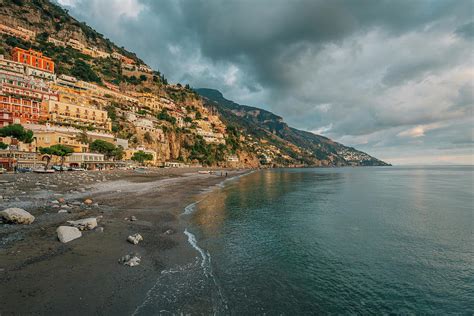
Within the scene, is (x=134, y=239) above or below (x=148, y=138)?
below

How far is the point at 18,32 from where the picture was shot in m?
124

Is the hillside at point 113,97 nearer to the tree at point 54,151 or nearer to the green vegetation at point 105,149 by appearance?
the green vegetation at point 105,149

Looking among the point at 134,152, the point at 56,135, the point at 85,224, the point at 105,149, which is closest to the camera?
the point at 85,224

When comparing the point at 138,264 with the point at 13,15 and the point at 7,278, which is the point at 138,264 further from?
the point at 13,15

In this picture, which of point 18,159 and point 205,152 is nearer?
point 18,159

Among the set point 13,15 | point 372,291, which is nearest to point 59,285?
point 372,291

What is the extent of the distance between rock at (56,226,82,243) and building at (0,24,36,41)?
16885 centimetres

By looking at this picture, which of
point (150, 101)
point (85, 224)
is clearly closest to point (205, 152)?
point (150, 101)

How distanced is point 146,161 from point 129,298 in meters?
90.7

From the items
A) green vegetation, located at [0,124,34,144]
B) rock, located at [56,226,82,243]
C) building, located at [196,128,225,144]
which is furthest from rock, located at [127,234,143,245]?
building, located at [196,128,225,144]

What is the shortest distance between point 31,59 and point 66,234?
128 metres

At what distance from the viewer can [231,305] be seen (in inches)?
296

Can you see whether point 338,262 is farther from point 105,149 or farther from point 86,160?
point 105,149

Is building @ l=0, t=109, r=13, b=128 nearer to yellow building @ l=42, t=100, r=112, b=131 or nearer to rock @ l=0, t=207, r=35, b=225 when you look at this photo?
yellow building @ l=42, t=100, r=112, b=131
